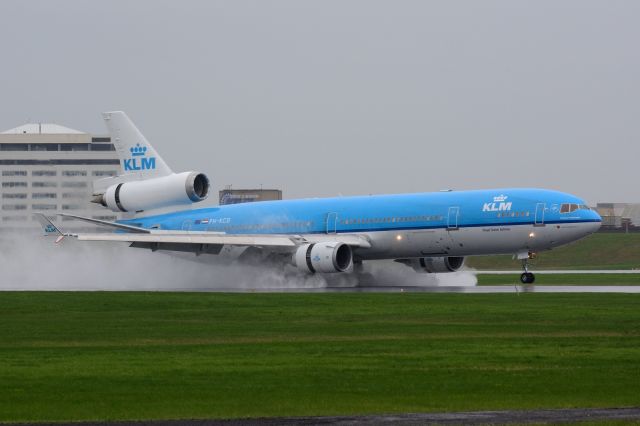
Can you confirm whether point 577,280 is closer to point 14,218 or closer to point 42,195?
point 14,218

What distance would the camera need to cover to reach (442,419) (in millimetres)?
17297

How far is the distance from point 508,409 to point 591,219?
38810 millimetres

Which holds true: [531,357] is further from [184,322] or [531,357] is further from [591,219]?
[591,219]

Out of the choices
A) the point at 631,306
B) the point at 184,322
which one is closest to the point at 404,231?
the point at 631,306

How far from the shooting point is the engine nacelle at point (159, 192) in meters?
66.8

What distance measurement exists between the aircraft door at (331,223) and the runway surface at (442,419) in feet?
146

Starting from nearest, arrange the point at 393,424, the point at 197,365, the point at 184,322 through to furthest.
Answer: the point at 393,424 → the point at 197,365 → the point at 184,322

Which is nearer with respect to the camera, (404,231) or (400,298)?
(400,298)

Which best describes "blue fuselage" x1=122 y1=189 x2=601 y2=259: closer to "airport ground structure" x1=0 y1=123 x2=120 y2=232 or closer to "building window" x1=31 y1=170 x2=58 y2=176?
"airport ground structure" x1=0 y1=123 x2=120 y2=232

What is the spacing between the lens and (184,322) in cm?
3503

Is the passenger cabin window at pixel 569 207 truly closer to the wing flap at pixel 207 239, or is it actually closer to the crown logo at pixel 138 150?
the wing flap at pixel 207 239

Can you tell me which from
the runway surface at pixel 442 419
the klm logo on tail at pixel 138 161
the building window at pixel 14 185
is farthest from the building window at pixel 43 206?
the runway surface at pixel 442 419

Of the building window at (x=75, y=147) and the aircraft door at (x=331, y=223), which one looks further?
the building window at (x=75, y=147)

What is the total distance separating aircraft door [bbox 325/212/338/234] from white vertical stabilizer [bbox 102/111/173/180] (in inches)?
425
